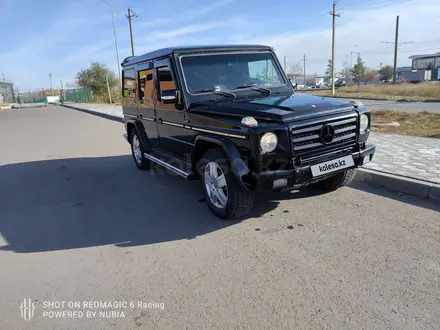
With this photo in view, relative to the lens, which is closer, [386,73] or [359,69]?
[359,69]

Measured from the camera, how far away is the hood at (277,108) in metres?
3.88

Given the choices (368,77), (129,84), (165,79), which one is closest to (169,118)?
(165,79)

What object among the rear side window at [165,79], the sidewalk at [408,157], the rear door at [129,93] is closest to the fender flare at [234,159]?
the rear side window at [165,79]

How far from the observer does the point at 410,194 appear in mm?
4879

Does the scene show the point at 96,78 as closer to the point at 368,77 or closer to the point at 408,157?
the point at 408,157

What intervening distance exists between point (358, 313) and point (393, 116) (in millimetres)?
11594

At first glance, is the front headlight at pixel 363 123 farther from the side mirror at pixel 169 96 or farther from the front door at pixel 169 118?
the side mirror at pixel 169 96

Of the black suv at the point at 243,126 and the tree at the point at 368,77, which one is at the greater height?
the tree at the point at 368,77

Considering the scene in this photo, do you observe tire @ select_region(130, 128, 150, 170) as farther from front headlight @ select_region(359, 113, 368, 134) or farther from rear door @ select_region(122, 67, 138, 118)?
front headlight @ select_region(359, 113, 368, 134)

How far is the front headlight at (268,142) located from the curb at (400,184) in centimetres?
238

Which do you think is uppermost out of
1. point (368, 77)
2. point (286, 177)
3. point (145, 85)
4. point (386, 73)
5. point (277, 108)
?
point (386, 73)

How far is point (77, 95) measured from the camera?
5344cm

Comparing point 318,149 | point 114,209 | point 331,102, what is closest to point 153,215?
point 114,209

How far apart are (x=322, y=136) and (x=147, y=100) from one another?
3489 mm
